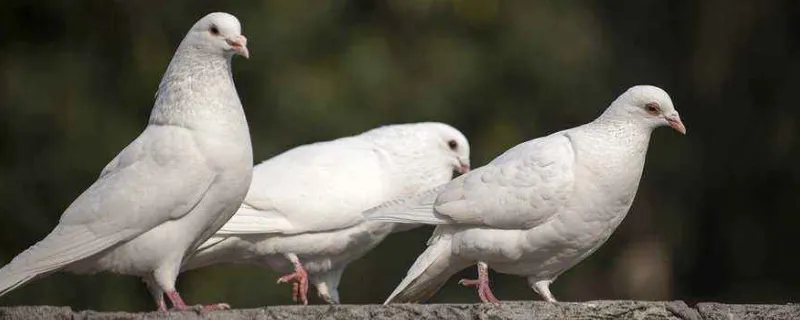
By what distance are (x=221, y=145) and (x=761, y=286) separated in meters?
9.99

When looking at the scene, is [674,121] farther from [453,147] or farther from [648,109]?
[453,147]

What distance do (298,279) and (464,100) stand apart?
651 cm

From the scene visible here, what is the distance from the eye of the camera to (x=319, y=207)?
913 centimetres

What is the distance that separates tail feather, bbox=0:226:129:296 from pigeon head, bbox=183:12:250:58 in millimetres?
954

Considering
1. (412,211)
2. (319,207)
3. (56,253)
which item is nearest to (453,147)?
(319,207)

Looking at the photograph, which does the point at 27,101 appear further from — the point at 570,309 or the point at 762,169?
the point at 570,309

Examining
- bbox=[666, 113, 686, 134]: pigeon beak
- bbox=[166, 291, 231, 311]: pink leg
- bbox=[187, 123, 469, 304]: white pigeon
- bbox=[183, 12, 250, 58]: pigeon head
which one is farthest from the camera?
bbox=[187, 123, 469, 304]: white pigeon

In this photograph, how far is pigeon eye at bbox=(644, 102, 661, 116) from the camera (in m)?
7.86

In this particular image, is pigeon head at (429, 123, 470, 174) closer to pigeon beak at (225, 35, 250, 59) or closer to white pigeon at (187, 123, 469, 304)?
white pigeon at (187, 123, 469, 304)

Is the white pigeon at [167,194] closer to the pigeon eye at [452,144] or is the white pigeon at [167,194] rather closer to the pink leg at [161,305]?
the pink leg at [161,305]

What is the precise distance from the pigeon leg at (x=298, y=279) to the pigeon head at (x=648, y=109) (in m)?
2.07

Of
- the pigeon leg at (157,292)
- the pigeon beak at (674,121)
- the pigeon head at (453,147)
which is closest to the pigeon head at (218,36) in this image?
the pigeon leg at (157,292)

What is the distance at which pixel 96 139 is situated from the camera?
14.8 metres

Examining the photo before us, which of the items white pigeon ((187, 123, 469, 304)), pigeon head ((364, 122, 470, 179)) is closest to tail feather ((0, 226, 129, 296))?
white pigeon ((187, 123, 469, 304))
